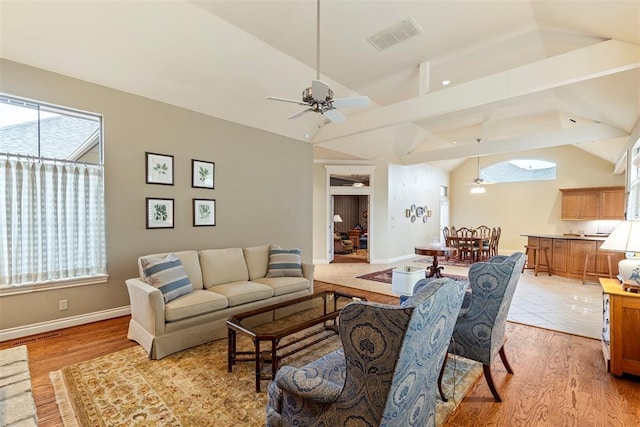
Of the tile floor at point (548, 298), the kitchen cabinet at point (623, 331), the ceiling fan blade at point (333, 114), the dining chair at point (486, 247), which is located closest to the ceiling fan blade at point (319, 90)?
the ceiling fan blade at point (333, 114)

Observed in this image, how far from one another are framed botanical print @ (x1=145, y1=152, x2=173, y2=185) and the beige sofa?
1294mm

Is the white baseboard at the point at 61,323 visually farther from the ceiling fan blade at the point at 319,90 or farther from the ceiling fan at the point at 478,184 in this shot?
the ceiling fan at the point at 478,184

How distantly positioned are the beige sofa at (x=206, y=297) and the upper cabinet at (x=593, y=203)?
948 cm

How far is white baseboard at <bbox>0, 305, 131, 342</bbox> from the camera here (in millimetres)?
3204

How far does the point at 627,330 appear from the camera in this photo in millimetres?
2469

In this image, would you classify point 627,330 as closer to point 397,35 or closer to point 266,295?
point 266,295

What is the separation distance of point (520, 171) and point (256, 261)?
10739mm

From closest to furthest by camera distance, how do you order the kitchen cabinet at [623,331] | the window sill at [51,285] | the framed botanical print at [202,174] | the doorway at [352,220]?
the kitchen cabinet at [623,331], the window sill at [51,285], the framed botanical print at [202,174], the doorway at [352,220]

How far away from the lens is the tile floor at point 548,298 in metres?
3.84

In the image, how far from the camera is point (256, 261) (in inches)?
174

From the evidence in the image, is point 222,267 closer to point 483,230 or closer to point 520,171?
point 483,230

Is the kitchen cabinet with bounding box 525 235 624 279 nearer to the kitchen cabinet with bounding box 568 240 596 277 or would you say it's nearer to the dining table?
the kitchen cabinet with bounding box 568 240 596 277

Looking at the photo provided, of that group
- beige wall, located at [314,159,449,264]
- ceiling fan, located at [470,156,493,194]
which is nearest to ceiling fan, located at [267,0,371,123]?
beige wall, located at [314,159,449,264]

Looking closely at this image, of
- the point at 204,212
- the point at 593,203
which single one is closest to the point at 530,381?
the point at 204,212
